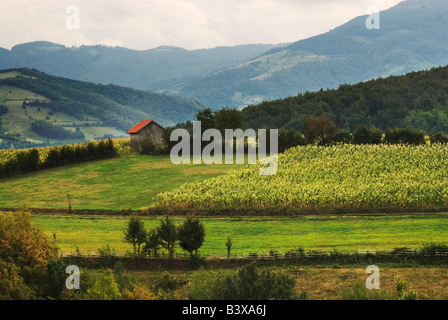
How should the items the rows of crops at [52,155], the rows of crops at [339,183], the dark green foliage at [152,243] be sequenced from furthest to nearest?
the rows of crops at [52,155] → the rows of crops at [339,183] → the dark green foliage at [152,243]

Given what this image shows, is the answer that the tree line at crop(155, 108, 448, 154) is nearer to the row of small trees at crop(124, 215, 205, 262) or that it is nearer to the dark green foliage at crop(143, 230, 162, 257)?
the row of small trees at crop(124, 215, 205, 262)

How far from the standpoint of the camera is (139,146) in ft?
279

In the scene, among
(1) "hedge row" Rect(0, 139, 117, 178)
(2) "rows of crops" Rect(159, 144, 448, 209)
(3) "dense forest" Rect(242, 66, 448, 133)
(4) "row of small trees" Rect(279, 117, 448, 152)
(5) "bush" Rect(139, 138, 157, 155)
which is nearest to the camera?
(2) "rows of crops" Rect(159, 144, 448, 209)

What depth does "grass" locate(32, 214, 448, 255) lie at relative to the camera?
35750 mm

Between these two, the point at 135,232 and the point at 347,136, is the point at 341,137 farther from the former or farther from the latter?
the point at 135,232

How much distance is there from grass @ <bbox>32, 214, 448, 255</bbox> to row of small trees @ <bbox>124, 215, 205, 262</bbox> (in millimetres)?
2053

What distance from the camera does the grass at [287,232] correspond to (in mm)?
35750

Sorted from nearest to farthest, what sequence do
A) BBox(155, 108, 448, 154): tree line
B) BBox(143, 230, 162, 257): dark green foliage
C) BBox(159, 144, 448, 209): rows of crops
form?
BBox(143, 230, 162, 257): dark green foliage < BBox(159, 144, 448, 209): rows of crops < BBox(155, 108, 448, 154): tree line

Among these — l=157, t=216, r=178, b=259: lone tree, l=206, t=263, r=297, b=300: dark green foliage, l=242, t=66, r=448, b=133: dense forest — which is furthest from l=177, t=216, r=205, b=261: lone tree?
l=242, t=66, r=448, b=133: dense forest

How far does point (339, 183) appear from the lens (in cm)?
5291

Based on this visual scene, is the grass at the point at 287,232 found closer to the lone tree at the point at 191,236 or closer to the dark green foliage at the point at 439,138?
the lone tree at the point at 191,236

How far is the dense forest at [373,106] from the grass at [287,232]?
7744 centimetres

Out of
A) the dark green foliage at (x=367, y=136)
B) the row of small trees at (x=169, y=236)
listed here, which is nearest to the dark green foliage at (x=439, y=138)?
the dark green foliage at (x=367, y=136)
